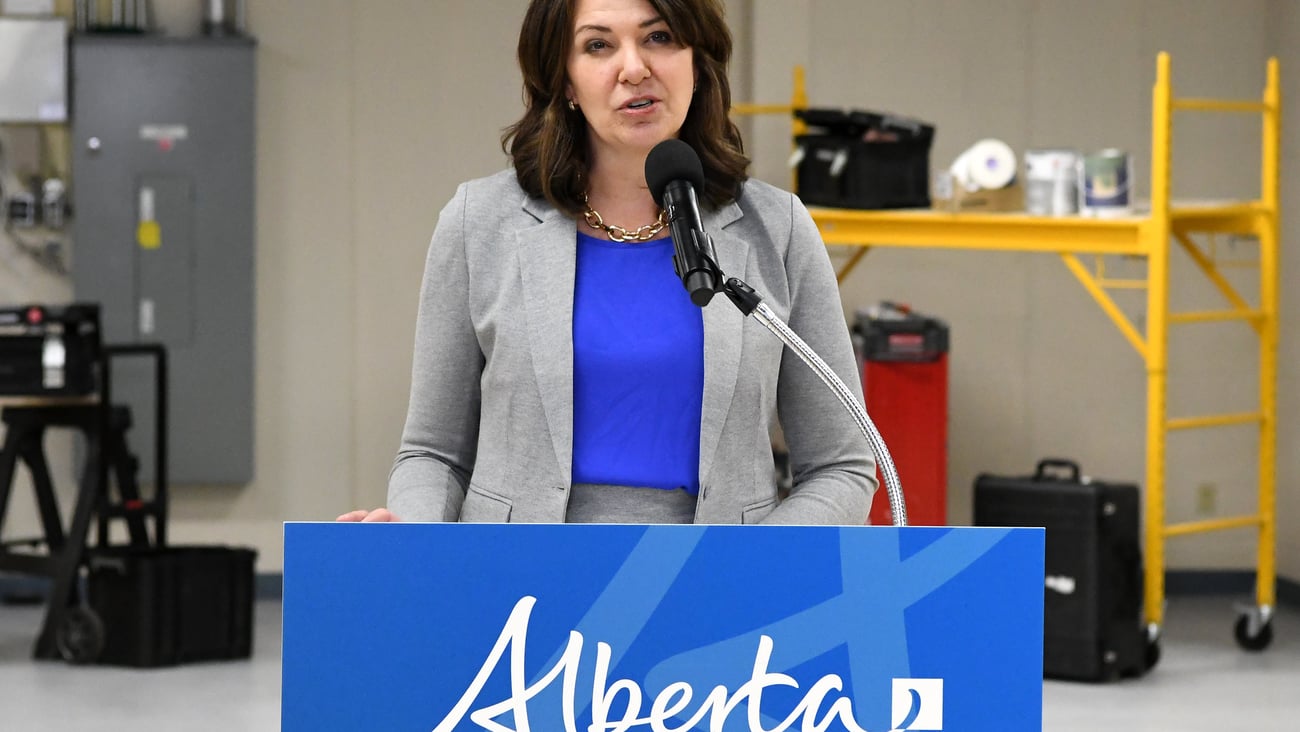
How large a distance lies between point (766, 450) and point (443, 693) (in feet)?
1.81

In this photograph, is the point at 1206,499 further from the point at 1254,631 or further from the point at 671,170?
the point at 671,170

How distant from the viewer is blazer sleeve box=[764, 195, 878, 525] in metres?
1.68

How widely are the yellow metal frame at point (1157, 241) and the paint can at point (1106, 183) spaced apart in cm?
6

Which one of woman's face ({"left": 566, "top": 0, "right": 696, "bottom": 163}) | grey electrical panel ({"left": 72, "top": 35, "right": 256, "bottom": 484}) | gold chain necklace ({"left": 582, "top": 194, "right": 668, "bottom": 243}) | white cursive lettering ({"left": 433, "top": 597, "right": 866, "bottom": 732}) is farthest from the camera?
grey electrical panel ({"left": 72, "top": 35, "right": 256, "bottom": 484})

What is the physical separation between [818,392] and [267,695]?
3.78 m

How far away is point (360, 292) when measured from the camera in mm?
6766

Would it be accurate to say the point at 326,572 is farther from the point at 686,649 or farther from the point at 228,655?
the point at 228,655

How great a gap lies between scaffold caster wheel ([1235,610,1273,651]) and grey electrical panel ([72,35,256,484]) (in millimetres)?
3860

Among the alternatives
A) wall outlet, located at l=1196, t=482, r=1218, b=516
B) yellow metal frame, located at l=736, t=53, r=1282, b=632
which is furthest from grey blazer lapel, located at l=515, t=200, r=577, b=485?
wall outlet, located at l=1196, t=482, r=1218, b=516

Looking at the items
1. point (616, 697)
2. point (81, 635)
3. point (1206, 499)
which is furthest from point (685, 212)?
point (1206, 499)

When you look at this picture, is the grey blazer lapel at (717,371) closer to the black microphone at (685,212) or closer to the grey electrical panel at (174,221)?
the black microphone at (685,212)

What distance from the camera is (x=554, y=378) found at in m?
1.63

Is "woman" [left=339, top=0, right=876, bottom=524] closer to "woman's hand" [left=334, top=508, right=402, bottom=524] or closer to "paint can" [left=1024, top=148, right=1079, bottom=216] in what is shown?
"woman's hand" [left=334, top=508, right=402, bottom=524]

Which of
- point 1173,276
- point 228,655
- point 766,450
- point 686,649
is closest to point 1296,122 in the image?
point 1173,276
